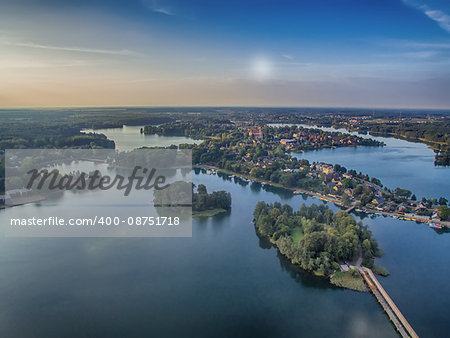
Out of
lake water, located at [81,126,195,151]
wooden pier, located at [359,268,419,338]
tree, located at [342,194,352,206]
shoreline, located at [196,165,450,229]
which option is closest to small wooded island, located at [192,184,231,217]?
shoreline, located at [196,165,450,229]

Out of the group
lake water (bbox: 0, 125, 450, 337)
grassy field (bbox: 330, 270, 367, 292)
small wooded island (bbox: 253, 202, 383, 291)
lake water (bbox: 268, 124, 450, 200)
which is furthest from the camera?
lake water (bbox: 268, 124, 450, 200)

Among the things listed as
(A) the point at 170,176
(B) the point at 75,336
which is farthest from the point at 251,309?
(A) the point at 170,176

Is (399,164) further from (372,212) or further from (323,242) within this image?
(323,242)

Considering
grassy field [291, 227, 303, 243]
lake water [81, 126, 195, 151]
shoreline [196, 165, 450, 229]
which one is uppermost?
lake water [81, 126, 195, 151]

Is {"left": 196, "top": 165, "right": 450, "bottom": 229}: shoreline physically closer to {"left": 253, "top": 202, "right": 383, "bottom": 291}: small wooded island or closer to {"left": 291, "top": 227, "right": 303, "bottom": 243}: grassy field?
{"left": 253, "top": 202, "right": 383, "bottom": 291}: small wooded island

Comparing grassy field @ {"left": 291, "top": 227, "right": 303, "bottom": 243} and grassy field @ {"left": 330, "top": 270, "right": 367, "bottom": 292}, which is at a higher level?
grassy field @ {"left": 291, "top": 227, "right": 303, "bottom": 243}

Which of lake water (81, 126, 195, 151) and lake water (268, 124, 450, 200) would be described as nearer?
lake water (268, 124, 450, 200)

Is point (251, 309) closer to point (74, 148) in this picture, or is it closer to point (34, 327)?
point (34, 327)
